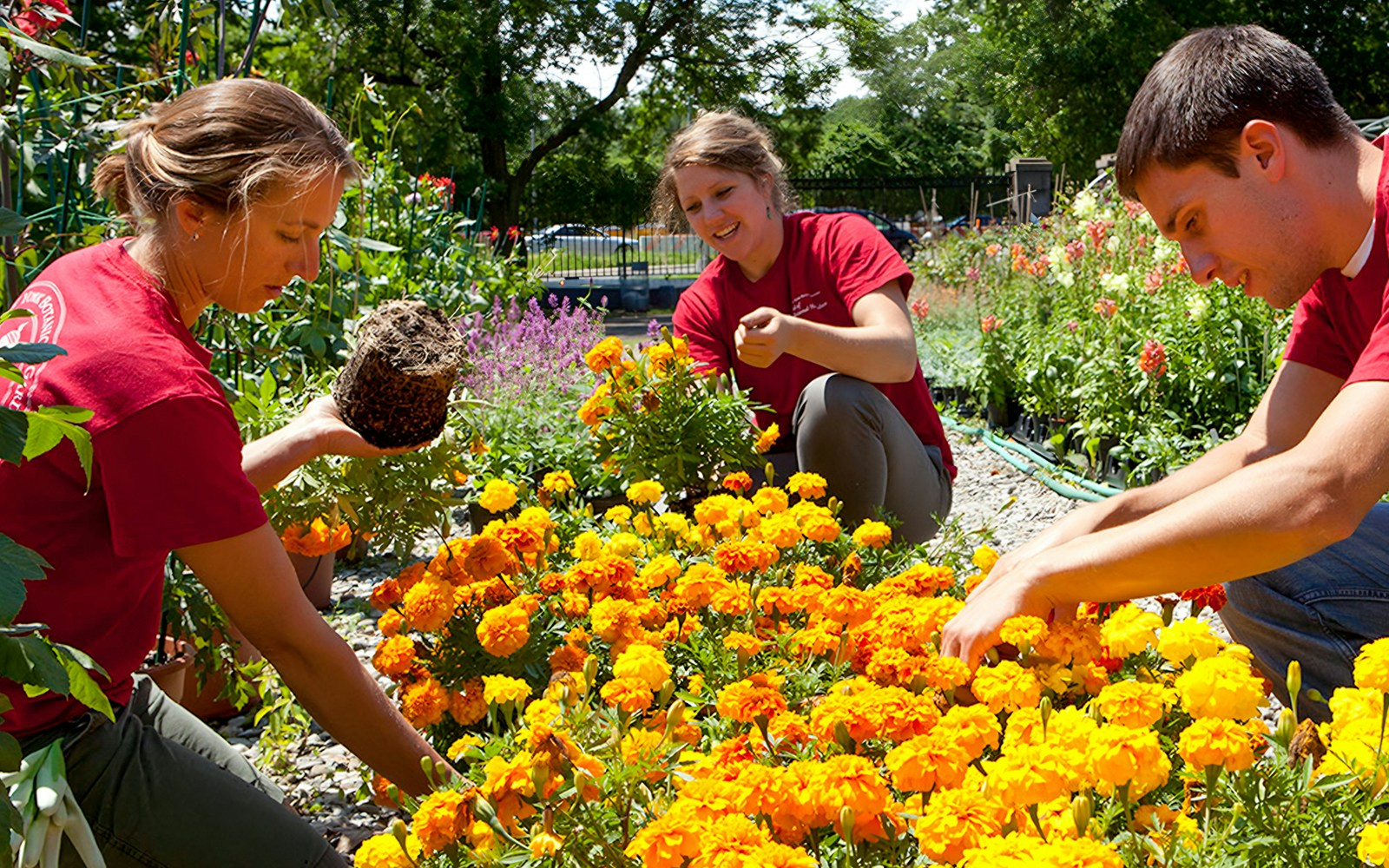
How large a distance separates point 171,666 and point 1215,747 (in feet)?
7.20

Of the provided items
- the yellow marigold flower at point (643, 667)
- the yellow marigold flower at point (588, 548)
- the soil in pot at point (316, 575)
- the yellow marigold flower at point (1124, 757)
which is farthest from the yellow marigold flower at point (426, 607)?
the soil in pot at point (316, 575)

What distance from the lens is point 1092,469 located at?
502 cm

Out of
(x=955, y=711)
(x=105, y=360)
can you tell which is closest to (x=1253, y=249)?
(x=955, y=711)

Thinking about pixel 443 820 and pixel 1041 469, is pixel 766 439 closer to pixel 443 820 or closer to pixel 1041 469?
pixel 443 820

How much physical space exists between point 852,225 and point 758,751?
6.18 feet

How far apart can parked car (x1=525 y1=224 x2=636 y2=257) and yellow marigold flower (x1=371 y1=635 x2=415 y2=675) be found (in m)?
21.2

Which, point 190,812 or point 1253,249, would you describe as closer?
point 190,812

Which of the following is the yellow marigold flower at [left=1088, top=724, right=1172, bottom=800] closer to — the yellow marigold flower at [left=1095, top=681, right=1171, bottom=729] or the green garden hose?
the yellow marigold flower at [left=1095, top=681, right=1171, bottom=729]

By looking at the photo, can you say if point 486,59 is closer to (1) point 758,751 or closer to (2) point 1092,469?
(2) point 1092,469

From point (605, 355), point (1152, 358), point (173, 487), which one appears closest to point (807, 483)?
point (605, 355)

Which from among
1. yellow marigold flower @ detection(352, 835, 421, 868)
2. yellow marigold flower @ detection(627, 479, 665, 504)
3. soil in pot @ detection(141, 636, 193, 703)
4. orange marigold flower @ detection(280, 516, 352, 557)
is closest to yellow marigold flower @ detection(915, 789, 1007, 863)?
yellow marigold flower @ detection(352, 835, 421, 868)

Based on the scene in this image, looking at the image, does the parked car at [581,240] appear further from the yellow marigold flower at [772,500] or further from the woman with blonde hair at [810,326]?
the yellow marigold flower at [772,500]

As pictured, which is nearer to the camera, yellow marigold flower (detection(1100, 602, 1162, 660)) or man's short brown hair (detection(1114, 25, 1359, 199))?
yellow marigold flower (detection(1100, 602, 1162, 660))

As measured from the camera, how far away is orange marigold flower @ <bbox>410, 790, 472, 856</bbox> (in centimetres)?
126
